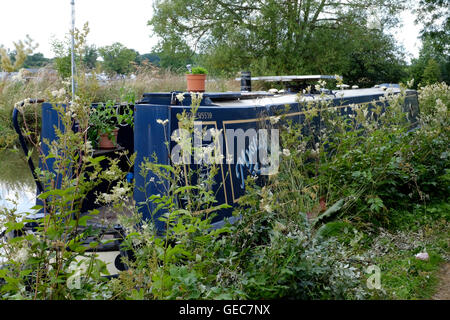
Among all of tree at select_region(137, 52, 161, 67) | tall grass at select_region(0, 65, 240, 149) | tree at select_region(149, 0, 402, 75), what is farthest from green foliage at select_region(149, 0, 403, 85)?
tall grass at select_region(0, 65, 240, 149)

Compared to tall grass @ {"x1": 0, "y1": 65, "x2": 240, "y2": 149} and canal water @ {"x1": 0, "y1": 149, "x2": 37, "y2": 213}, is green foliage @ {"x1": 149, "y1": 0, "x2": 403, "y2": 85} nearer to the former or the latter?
tall grass @ {"x1": 0, "y1": 65, "x2": 240, "y2": 149}

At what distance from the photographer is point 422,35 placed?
1959 cm

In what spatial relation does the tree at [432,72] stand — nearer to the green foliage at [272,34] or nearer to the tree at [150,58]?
the green foliage at [272,34]

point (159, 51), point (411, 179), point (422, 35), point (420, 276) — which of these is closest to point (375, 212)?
point (411, 179)

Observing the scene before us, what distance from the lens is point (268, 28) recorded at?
811 inches

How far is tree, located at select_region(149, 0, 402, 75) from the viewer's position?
67.4 feet

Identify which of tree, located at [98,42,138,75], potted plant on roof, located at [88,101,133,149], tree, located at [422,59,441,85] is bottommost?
potted plant on roof, located at [88,101,133,149]

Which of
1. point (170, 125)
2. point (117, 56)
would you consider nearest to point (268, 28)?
point (170, 125)

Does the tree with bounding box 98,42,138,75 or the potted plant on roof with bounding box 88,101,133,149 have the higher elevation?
the tree with bounding box 98,42,138,75

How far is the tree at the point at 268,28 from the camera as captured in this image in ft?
67.4

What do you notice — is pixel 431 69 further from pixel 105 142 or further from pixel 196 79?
pixel 105 142

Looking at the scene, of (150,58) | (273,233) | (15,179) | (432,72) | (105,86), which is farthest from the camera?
(432,72)

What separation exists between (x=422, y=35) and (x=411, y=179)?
55.0 feet

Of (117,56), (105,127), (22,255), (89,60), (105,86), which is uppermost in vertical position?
(117,56)
